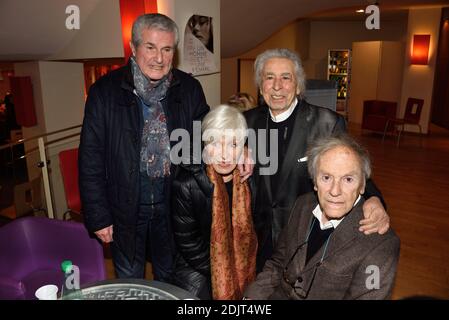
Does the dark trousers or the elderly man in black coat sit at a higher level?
the elderly man in black coat

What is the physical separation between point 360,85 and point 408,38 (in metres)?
1.83

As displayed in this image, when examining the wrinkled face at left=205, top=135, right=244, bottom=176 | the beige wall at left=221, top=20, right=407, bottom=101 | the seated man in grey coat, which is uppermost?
the beige wall at left=221, top=20, right=407, bottom=101

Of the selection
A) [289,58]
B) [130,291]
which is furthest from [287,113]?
[130,291]

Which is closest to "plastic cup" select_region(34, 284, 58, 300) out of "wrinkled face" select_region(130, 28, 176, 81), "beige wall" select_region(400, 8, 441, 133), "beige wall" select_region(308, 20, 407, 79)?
"wrinkled face" select_region(130, 28, 176, 81)

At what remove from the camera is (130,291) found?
1.50 metres

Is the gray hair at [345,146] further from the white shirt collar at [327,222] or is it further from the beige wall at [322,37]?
the beige wall at [322,37]

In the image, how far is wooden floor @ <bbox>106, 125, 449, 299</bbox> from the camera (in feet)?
10.5

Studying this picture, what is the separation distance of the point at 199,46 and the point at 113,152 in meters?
2.53

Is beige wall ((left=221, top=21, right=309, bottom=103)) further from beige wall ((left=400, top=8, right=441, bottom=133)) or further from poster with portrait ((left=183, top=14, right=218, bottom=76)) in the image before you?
poster with portrait ((left=183, top=14, right=218, bottom=76))

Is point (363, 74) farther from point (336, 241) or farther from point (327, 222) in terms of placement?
point (336, 241)

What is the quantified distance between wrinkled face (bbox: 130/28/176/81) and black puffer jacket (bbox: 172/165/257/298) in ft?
1.72

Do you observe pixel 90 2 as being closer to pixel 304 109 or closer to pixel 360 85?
pixel 304 109

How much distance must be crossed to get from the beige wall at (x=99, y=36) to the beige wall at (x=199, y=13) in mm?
813
